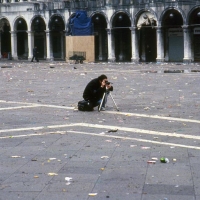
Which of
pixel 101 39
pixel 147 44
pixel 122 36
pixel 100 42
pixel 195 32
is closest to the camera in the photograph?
pixel 195 32

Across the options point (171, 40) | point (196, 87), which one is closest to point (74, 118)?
point (196, 87)

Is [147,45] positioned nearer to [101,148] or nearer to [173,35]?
[173,35]

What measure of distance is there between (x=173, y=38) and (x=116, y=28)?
5276 mm

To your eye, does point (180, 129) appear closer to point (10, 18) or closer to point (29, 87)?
point (29, 87)

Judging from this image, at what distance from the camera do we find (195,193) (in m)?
8.70

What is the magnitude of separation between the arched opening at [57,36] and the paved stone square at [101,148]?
129ft

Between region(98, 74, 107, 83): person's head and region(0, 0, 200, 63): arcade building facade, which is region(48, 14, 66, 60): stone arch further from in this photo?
region(98, 74, 107, 83): person's head

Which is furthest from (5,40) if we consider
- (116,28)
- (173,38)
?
(173,38)

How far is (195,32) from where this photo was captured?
52.9 meters

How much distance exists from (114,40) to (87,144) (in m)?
44.9

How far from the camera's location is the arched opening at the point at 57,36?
203 ft

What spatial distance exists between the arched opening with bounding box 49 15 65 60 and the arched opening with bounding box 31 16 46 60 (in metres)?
1.50

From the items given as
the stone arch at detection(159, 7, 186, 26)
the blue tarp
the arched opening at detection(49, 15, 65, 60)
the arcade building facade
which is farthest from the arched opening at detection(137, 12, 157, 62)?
the arched opening at detection(49, 15, 65, 60)

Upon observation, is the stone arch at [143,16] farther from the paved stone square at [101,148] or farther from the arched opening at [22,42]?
the paved stone square at [101,148]
